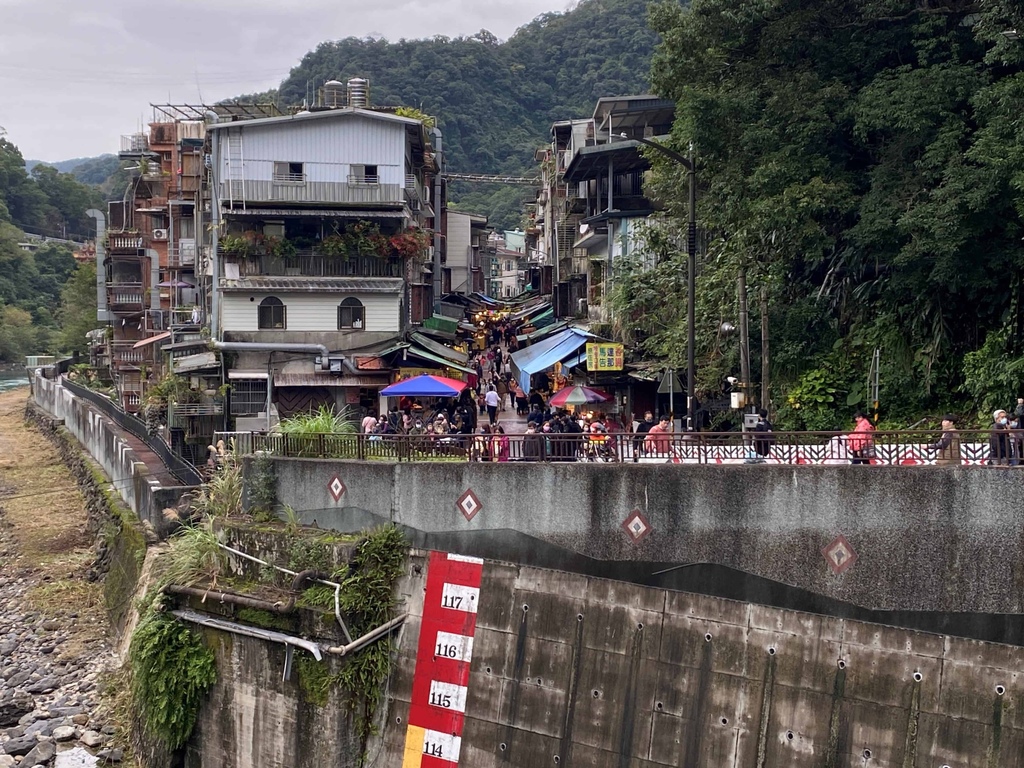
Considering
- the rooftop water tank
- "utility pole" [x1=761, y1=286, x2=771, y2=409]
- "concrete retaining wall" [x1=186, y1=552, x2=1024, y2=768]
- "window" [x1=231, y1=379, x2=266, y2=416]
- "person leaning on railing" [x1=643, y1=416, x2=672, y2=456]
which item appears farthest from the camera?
the rooftop water tank

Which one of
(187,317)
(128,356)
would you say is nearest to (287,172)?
(187,317)

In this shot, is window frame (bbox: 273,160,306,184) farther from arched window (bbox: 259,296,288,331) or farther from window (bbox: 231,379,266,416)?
window (bbox: 231,379,266,416)

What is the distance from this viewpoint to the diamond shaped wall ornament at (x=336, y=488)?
66.0 ft

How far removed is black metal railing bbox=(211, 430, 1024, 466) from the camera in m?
15.1

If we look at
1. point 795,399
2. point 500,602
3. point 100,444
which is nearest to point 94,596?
point 100,444

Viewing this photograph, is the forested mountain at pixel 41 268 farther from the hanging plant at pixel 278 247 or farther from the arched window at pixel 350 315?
the arched window at pixel 350 315

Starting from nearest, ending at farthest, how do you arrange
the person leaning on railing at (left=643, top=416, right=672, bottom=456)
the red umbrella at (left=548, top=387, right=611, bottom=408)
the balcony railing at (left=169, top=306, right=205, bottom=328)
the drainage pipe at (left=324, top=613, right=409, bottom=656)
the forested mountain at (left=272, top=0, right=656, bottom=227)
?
1. the person leaning on railing at (left=643, top=416, right=672, bottom=456)
2. the drainage pipe at (left=324, top=613, right=409, bottom=656)
3. the red umbrella at (left=548, top=387, right=611, bottom=408)
4. the balcony railing at (left=169, top=306, right=205, bottom=328)
5. the forested mountain at (left=272, top=0, right=656, bottom=227)

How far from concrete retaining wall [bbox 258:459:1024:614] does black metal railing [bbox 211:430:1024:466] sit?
1.69 feet

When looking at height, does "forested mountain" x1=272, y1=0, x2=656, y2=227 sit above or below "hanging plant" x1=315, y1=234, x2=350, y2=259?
above

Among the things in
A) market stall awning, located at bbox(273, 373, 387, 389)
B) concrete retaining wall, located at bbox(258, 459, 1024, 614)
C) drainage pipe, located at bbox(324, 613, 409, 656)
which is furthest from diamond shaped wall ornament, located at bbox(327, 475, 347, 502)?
market stall awning, located at bbox(273, 373, 387, 389)

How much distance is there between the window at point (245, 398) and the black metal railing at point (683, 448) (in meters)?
17.1

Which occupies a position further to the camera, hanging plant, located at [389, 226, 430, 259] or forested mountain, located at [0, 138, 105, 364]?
forested mountain, located at [0, 138, 105, 364]

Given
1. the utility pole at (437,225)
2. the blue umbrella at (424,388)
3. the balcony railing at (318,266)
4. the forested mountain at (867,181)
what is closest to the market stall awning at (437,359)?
the balcony railing at (318,266)

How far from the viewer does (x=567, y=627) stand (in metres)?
16.7
